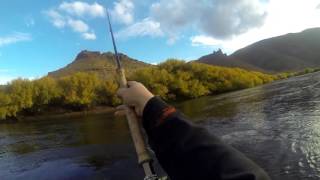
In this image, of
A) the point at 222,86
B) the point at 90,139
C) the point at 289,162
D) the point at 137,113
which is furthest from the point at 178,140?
the point at 222,86

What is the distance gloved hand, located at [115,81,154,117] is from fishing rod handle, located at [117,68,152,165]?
8 centimetres

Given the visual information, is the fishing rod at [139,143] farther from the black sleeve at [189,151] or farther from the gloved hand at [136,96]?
the black sleeve at [189,151]

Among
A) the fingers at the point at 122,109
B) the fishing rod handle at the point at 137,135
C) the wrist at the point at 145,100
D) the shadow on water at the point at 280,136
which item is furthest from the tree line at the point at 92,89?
the wrist at the point at 145,100

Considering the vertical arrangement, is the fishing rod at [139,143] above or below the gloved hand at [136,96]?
below

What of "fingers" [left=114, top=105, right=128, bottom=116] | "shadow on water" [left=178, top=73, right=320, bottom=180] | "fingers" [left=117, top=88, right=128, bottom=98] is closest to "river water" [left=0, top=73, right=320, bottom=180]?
"shadow on water" [left=178, top=73, right=320, bottom=180]

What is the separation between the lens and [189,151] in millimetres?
1930

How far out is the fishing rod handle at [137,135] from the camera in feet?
8.07

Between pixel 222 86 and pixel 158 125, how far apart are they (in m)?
102

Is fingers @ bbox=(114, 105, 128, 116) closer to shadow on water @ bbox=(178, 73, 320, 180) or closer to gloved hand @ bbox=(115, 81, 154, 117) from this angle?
gloved hand @ bbox=(115, 81, 154, 117)

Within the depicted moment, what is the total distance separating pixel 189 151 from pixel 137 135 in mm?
716

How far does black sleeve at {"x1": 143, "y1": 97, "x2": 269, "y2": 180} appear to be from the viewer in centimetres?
184

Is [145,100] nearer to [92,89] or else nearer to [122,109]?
[122,109]

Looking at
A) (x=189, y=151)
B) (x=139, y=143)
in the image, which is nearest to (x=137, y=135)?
(x=139, y=143)

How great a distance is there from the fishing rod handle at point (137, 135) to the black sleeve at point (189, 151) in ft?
1.10
